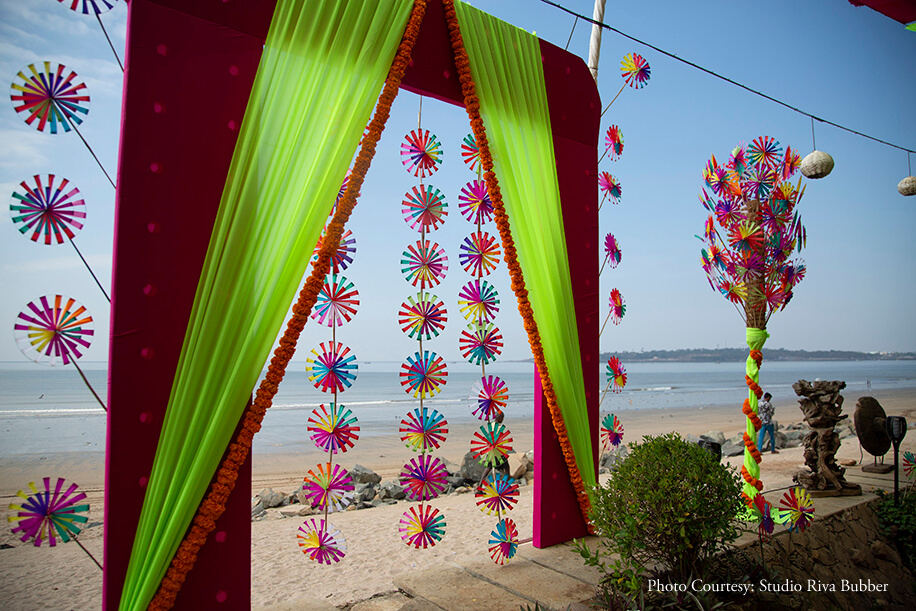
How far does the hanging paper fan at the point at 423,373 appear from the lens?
2.63 metres

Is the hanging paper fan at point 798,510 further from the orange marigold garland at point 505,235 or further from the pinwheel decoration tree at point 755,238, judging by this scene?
the orange marigold garland at point 505,235

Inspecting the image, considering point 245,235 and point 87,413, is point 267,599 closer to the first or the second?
point 245,235

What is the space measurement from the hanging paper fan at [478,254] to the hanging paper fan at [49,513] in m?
1.91

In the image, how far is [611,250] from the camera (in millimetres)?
3541

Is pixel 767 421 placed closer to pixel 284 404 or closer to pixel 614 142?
pixel 614 142

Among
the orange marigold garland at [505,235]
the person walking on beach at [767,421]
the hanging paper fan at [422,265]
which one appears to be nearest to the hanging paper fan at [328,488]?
the hanging paper fan at [422,265]

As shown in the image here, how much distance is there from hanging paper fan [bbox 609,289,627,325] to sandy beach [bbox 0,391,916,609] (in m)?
1.78

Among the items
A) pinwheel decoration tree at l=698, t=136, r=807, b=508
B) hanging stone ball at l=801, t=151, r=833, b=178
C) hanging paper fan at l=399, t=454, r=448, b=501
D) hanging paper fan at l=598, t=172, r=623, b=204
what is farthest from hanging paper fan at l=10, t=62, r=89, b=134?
hanging stone ball at l=801, t=151, r=833, b=178

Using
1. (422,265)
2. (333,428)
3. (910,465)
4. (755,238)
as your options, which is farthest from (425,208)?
(910,465)

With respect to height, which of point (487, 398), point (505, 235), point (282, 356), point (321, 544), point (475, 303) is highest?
point (505, 235)

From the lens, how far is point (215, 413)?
193cm

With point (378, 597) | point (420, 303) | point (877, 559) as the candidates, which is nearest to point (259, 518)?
point (378, 597)

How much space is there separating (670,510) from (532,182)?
1793 mm

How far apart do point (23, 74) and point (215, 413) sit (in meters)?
1.23
